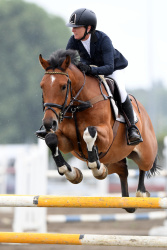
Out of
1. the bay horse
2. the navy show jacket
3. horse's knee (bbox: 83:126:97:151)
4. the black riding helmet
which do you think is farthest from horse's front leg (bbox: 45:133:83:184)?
the black riding helmet

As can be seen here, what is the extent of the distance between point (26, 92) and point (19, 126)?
2208 millimetres

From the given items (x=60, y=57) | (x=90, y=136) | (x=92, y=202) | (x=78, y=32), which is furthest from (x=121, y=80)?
(x=92, y=202)

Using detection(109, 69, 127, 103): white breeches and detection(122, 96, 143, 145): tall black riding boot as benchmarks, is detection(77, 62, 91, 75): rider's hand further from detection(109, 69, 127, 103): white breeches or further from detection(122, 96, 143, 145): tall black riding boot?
detection(122, 96, 143, 145): tall black riding boot

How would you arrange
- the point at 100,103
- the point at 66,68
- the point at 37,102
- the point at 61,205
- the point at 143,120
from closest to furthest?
1. the point at 61,205
2. the point at 66,68
3. the point at 100,103
4. the point at 143,120
5. the point at 37,102

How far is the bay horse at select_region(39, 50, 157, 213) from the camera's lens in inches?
164

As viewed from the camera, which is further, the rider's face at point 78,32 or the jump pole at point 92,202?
the rider's face at point 78,32

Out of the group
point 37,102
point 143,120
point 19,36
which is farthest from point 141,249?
point 19,36

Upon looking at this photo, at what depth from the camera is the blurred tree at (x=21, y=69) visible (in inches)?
1231

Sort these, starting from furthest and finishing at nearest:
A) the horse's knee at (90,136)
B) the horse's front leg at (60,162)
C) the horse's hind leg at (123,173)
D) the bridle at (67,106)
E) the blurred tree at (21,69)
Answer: the blurred tree at (21,69) < the horse's hind leg at (123,173) < the horse's front leg at (60,162) < the horse's knee at (90,136) < the bridle at (67,106)

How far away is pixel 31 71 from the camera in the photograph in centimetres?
3177

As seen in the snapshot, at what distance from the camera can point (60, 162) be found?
179 inches

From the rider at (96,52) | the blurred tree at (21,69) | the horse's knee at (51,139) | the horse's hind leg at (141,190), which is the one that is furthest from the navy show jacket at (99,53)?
the blurred tree at (21,69)

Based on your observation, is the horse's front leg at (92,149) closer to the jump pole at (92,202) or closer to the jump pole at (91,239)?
the jump pole at (92,202)

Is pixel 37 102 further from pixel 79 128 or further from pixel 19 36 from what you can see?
pixel 79 128
